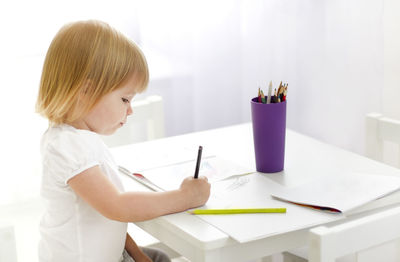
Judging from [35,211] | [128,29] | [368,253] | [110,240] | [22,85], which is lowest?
[35,211]

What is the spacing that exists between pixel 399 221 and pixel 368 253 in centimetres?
57

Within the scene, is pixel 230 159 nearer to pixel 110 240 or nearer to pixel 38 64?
pixel 110 240

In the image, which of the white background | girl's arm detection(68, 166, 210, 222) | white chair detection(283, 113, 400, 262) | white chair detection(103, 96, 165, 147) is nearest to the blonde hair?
girl's arm detection(68, 166, 210, 222)

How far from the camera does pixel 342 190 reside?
48.4 inches

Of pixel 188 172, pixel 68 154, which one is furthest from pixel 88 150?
pixel 188 172

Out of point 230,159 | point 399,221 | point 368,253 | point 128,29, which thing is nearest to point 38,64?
point 128,29

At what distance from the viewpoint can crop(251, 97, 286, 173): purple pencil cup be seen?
1309mm

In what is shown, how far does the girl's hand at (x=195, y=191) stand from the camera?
3.76 ft

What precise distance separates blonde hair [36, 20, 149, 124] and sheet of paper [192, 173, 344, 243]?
0.29 meters

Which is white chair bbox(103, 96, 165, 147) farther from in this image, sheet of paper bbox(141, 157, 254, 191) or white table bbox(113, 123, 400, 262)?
sheet of paper bbox(141, 157, 254, 191)

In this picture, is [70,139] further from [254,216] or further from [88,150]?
[254,216]

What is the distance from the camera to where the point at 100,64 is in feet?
3.76

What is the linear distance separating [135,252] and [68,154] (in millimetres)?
317

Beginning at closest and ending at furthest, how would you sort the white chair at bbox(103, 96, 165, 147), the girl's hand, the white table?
the white table < the girl's hand < the white chair at bbox(103, 96, 165, 147)
